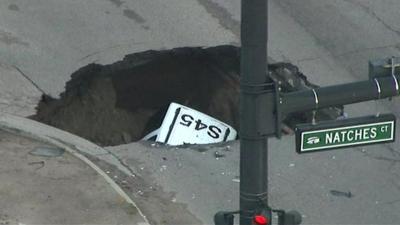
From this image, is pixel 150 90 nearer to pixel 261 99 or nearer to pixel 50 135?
pixel 50 135

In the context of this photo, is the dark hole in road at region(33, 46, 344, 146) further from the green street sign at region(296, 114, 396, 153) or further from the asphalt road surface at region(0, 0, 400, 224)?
the green street sign at region(296, 114, 396, 153)

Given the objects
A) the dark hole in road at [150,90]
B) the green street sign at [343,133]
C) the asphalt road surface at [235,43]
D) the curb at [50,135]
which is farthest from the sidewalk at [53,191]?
the green street sign at [343,133]

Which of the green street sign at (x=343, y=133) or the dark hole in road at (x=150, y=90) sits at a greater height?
the dark hole in road at (x=150, y=90)

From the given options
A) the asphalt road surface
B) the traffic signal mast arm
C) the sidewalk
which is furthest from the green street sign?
the asphalt road surface

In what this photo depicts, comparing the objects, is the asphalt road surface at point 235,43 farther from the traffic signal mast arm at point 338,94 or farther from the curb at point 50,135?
the traffic signal mast arm at point 338,94

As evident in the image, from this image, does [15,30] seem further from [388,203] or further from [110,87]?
[388,203]

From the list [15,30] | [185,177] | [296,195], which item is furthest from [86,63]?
[296,195]

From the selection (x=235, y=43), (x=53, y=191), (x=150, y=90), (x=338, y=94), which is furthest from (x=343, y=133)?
(x=235, y=43)
